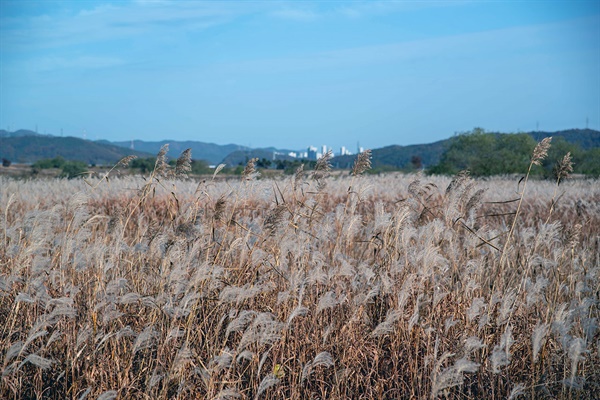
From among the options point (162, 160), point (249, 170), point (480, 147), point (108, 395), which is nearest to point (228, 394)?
point (108, 395)

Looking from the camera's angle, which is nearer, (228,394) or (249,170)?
(228,394)

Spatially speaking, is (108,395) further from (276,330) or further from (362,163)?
(362,163)

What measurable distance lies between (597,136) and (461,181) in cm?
8172

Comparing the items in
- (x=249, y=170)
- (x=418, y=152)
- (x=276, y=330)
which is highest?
(x=418, y=152)

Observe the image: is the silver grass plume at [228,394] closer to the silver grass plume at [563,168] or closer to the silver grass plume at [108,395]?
the silver grass plume at [108,395]

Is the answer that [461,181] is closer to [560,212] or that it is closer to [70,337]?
[70,337]

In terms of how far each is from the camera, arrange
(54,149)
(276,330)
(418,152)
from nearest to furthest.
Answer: (276,330) < (418,152) < (54,149)

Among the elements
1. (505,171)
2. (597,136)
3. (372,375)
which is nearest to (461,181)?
(372,375)

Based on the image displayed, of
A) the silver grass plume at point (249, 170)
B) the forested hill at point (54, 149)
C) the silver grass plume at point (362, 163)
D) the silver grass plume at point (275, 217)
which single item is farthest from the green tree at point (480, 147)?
the forested hill at point (54, 149)

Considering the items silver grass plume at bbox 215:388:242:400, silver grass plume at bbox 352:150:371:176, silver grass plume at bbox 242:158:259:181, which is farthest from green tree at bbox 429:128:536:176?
silver grass plume at bbox 215:388:242:400

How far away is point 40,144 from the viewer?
103 m

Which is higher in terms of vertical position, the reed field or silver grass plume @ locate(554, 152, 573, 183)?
silver grass plume @ locate(554, 152, 573, 183)

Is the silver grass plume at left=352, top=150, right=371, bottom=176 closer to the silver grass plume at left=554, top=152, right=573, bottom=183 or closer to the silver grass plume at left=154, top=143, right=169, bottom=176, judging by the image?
the silver grass plume at left=554, top=152, right=573, bottom=183

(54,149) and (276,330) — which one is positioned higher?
(54,149)
